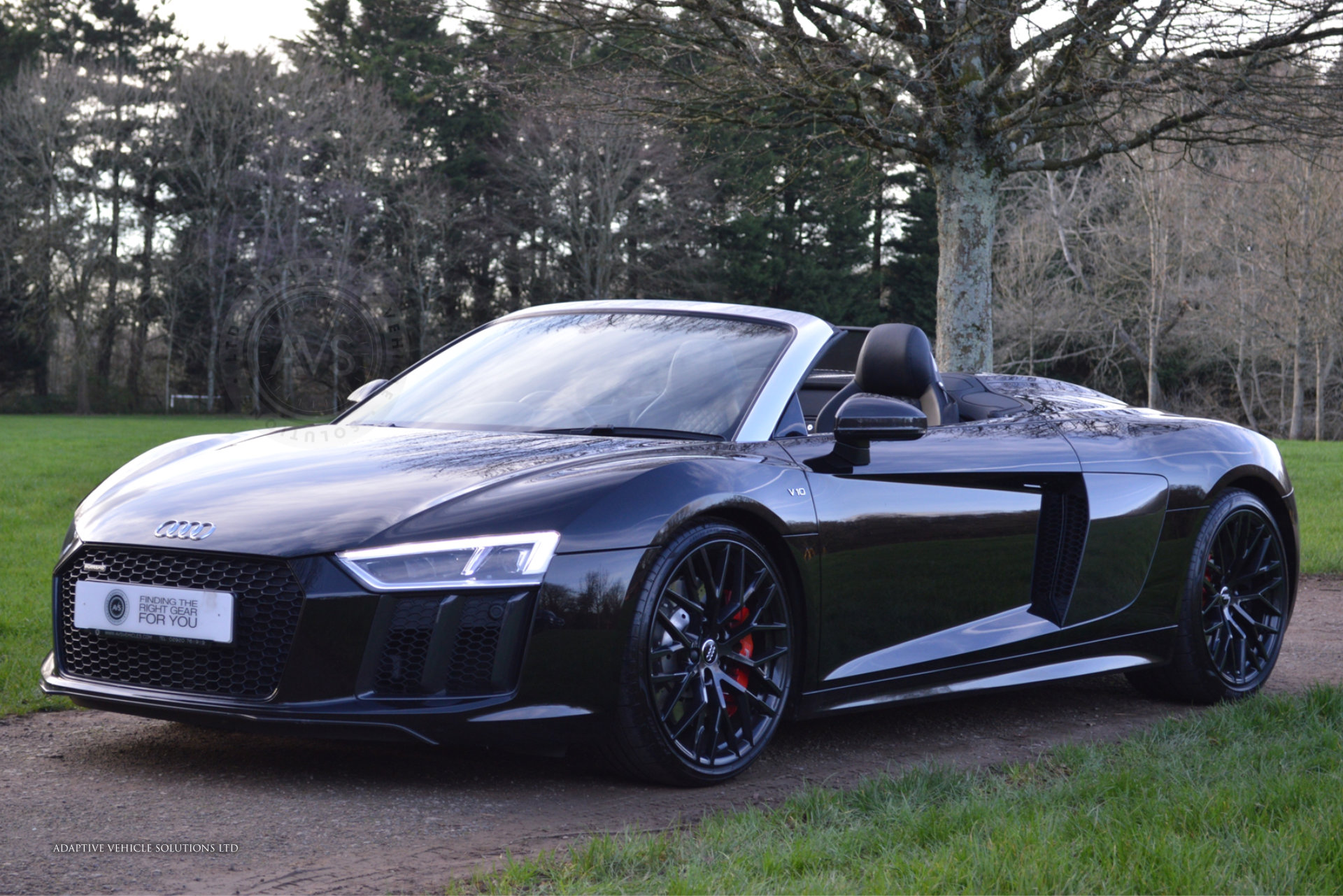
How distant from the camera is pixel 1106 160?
127ft

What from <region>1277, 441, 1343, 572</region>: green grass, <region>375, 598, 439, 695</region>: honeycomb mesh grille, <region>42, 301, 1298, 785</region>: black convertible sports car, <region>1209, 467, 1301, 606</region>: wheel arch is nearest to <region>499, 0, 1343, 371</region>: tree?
<region>1277, 441, 1343, 572</region>: green grass

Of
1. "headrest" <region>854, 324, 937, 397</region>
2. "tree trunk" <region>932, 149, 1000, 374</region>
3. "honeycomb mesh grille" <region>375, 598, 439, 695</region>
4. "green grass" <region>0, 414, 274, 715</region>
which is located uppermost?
"tree trunk" <region>932, 149, 1000, 374</region>

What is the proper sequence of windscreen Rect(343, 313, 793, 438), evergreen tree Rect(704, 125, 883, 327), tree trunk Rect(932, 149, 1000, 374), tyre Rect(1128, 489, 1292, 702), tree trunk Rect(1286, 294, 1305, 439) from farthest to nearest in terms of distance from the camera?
evergreen tree Rect(704, 125, 883, 327) < tree trunk Rect(1286, 294, 1305, 439) < tree trunk Rect(932, 149, 1000, 374) < tyre Rect(1128, 489, 1292, 702) < windscreen Rect(343, 313, 793, 438)

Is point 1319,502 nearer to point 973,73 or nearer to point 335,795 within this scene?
point 973,73

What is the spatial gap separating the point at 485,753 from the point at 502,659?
849 millimetres

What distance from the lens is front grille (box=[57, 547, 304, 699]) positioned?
3.50 m

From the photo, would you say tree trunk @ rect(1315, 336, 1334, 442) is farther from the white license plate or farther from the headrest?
the white license plate

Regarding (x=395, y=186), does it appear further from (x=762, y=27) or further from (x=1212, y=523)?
(x=1212, y=523)

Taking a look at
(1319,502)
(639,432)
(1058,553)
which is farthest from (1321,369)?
(639,432)

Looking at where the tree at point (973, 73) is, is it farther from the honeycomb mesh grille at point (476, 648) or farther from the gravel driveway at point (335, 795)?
the honeycomb mesh grille at point (476, 648)

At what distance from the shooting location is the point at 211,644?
354 centimetres

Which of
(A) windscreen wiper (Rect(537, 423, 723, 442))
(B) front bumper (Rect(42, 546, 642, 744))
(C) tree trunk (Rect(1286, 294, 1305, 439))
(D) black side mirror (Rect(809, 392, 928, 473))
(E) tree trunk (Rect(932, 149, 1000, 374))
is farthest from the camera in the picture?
(C) tree trunk (Rect(1286, 294, 1305, 439))

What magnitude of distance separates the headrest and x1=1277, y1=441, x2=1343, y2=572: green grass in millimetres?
6233

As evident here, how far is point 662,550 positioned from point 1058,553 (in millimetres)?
1817
